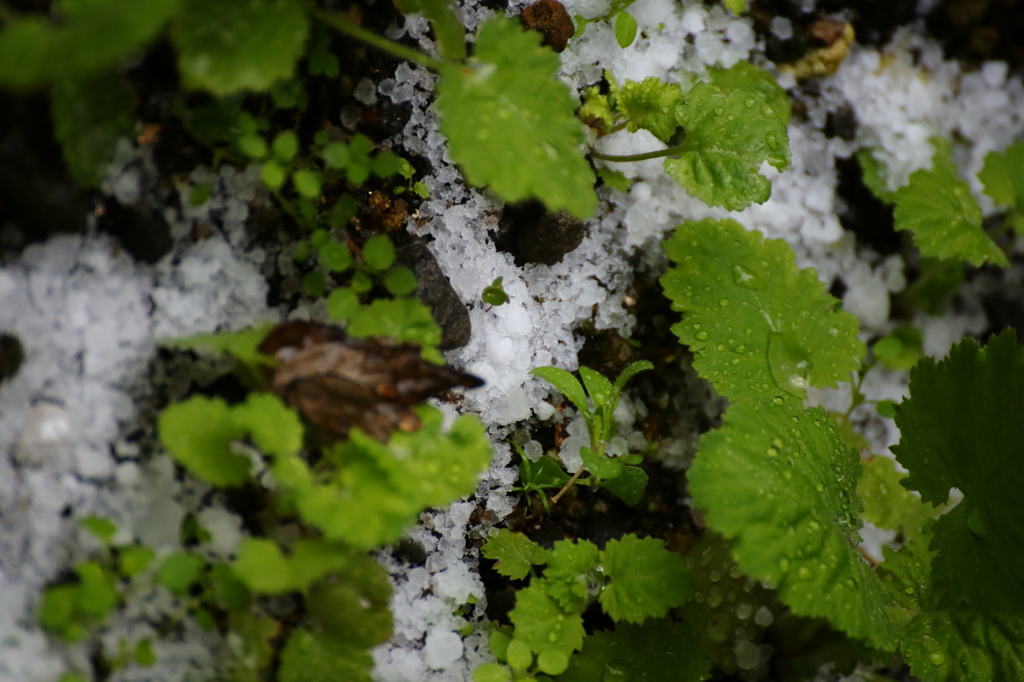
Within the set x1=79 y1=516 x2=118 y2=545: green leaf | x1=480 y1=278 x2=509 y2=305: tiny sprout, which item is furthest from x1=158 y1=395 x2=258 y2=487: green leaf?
x1=480 y1=278 x2=509 y2=305: tiny sprout

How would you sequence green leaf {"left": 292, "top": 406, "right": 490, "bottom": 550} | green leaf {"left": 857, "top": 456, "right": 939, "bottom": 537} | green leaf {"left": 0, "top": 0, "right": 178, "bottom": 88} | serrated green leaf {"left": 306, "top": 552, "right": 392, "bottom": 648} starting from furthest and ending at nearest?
1. green leaf {"left": 857, "top": 456, "right": 939, "bottom": 537}
2. serrated green leaf {"left": 306, "top": 552, "right": 392, "bottom": 648}
3. green leaf {"left": 292, "top": 406, "right": 490, "bottom": 550}
4. green leaf {"left": 0, "top": 0, "right": 178, "bottom": 88}

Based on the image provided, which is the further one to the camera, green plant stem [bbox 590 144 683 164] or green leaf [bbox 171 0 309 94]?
green plant stem [bbox 590 144 683 164]

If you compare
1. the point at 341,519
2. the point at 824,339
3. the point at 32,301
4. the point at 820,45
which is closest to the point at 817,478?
the point at 824,339

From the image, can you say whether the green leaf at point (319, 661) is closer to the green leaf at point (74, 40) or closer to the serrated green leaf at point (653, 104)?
the green leaf at point (74, 40)

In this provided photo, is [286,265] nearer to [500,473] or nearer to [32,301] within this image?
[32,301]

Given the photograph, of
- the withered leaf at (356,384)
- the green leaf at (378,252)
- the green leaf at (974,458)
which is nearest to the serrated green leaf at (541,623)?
the withered leaf at (356,384)

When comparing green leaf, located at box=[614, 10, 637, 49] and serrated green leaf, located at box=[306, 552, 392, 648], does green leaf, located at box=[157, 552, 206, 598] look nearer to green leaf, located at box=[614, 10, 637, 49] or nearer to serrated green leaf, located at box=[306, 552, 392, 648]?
serrated green leaf, located at box=[306, 552, 392, 648]
